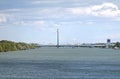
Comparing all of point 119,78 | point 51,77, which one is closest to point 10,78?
point 51,77

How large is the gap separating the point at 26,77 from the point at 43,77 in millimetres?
2810

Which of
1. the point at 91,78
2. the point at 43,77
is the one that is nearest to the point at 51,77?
the point at 43,77

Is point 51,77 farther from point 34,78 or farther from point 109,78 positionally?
point 109,78

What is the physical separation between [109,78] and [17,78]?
48.2 feet

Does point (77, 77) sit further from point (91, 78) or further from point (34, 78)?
point (34, 78)

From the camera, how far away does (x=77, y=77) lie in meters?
75.1

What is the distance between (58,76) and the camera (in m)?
76.8

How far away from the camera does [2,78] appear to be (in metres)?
72.8

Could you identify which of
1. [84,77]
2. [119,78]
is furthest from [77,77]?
[119,78]

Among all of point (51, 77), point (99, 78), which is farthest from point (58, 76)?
point (99, 78)

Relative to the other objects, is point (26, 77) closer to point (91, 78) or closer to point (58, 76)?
point (58, 76)

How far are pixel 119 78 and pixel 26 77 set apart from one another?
49.5 feet

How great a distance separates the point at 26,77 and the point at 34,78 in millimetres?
2296

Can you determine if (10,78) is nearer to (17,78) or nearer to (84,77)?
(17,78)
